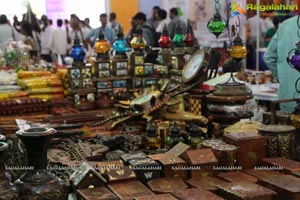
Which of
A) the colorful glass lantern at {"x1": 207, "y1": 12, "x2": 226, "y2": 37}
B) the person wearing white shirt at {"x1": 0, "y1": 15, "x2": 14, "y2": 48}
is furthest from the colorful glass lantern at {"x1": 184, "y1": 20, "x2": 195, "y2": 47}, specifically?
the person wearing white shirt at {"x1": 0, "y1": 15, "x2": 14, "y2": 48}

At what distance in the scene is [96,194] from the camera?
159 centimetres

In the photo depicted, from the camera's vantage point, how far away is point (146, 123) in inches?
104

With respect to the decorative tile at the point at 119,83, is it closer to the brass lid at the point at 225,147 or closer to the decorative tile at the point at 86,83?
the decorative tile at the point at 86,83

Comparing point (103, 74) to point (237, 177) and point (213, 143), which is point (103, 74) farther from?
point (237, 177)

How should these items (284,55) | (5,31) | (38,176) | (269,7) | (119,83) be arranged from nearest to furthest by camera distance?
(38,176) < (119,83) < (284,55) < (269,7) < (5,31)

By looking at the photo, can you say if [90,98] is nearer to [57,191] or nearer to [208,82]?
[208,82]

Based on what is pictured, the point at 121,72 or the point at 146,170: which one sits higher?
the point at 121,72

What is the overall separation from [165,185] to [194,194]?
14cm

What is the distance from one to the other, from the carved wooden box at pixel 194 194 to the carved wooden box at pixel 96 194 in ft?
0.65

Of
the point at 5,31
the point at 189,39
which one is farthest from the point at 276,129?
the point at 5,31

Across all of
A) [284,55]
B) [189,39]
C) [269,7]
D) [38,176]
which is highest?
[269,7]

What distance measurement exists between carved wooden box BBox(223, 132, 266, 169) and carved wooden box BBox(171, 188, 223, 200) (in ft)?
1.06

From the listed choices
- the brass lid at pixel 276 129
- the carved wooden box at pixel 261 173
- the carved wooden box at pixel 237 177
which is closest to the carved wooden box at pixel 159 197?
the carved wooden box at pixel 237 177

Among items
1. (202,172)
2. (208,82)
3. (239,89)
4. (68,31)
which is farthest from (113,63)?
(68,31)
